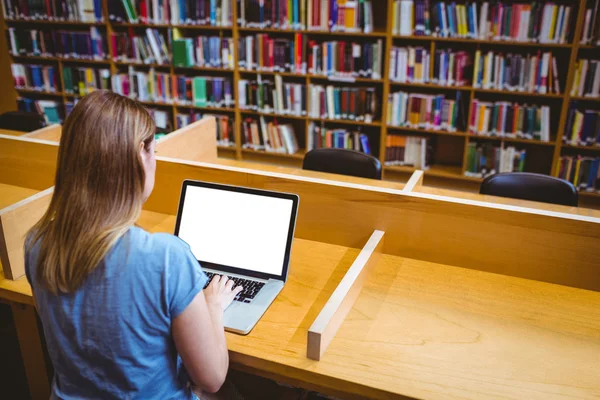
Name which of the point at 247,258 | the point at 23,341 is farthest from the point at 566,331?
the point at 23,341

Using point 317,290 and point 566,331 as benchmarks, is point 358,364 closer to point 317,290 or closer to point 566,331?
point 317,290

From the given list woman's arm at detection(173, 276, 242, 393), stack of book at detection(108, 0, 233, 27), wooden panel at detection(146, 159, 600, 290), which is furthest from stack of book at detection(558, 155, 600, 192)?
woman's arm at detection(173, 276, 242, 393)

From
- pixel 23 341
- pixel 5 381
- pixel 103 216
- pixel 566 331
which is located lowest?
pixel 5 381

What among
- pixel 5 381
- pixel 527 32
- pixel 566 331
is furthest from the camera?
pixel 527 32

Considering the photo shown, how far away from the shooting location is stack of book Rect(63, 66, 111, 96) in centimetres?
499

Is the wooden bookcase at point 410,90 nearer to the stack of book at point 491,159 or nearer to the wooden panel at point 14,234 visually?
the stack of book at point 491,159

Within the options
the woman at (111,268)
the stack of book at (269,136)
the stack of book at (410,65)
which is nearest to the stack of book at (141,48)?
the stack of book at (269,136)

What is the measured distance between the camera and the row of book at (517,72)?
373 centimetres

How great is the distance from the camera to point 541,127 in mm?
3873

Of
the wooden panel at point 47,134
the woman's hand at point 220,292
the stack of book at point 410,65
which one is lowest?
the woman's hand at point 220,292

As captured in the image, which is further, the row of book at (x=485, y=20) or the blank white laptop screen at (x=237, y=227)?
the row of book at (x=485, y=20)

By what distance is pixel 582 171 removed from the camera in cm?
389

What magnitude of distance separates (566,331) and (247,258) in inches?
35.1

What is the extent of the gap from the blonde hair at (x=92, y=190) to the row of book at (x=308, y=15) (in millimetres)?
3317
